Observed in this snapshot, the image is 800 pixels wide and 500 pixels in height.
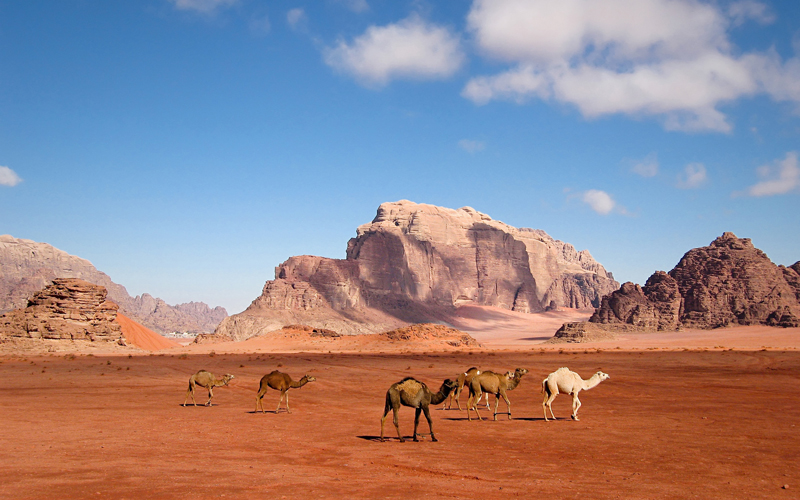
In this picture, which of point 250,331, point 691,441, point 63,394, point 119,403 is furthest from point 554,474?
point 250,331

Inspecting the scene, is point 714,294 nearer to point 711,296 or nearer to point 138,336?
point 711,296

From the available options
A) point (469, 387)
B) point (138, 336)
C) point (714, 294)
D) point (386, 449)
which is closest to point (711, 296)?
point (714, 294)

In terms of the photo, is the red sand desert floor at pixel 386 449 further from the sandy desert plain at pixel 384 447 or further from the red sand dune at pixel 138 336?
the red sand dune at pixel 138 336

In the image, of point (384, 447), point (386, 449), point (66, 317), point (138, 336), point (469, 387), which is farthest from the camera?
point (138, 336)

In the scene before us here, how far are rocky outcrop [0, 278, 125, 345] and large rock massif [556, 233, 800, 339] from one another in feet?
208

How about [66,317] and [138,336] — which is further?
[138,336]

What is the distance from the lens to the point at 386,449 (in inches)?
460

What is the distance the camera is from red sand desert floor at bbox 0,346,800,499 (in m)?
8.66

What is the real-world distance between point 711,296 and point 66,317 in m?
93.4

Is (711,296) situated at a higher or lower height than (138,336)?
higher

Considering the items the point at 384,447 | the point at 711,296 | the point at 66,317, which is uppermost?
the point at 711,296

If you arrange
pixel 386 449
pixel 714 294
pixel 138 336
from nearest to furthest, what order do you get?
pixel 386 449 → pixel 138 336 → pixel 714 294

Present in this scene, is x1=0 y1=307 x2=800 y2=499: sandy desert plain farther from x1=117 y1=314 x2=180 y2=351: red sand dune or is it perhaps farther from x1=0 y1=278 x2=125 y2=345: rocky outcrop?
x1=117 y1=314 x2=180 y2=351: red sand dune

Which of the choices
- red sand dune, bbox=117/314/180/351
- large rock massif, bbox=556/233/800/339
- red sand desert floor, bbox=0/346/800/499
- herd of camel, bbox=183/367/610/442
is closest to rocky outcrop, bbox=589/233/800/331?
large rock massif, bbox=556/233/800/339
